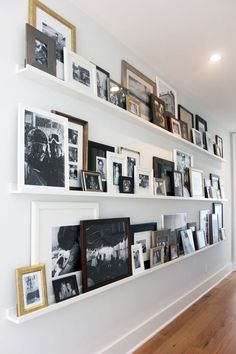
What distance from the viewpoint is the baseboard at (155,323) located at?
234cm

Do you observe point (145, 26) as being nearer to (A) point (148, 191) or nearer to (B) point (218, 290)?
(A) point (148, 191)

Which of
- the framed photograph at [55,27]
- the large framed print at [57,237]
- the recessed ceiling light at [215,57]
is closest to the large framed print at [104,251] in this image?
the large framed print at [57,237]

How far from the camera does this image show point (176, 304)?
3271 mm

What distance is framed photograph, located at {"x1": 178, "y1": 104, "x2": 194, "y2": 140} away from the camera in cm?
363

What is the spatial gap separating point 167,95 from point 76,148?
1722 mm

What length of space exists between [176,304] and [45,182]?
7.69ft

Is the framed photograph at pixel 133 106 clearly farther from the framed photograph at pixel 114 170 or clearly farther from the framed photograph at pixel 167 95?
the framed photograph at pixel 167 95

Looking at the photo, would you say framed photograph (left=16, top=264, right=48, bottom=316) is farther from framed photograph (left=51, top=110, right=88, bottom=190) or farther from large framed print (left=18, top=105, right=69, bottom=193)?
framed photograph (left=51, top=110, right=88, bottom=190)

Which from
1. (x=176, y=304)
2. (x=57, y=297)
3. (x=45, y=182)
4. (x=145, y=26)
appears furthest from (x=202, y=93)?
(x=57, y=297)

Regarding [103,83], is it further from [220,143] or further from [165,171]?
[220,143]

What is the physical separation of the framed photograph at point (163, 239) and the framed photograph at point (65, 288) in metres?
1.12

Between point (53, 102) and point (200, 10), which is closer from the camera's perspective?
point (53, 102)

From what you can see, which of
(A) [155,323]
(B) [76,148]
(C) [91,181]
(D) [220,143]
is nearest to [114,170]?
(C) [91,181]

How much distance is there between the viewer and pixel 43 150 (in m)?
1.71
